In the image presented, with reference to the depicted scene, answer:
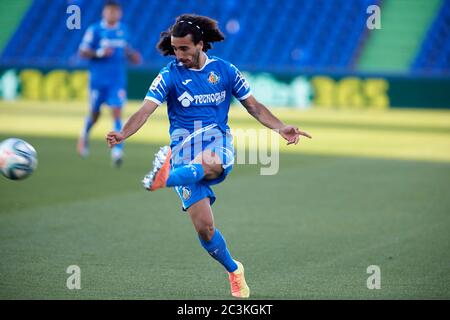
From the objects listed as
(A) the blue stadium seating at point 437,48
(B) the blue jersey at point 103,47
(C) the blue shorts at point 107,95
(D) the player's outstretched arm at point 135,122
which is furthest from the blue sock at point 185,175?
(A) the blue stadium seating at point 437,48

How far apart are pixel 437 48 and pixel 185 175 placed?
28625 millimetres

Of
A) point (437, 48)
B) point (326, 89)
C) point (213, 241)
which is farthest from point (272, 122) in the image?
point (437, 48)

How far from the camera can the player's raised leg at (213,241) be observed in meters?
6.94

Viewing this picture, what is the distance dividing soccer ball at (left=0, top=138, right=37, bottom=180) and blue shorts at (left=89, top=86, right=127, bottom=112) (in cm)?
845

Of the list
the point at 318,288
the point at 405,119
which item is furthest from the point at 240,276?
the point at 405,119

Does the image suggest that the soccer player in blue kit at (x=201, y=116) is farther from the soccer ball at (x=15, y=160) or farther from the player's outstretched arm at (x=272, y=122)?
the soccer ball at (x=15, y=160)

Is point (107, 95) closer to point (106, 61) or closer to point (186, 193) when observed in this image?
point (106, 61)

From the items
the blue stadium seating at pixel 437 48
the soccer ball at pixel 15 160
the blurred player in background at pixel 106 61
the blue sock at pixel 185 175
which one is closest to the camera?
the blue sock at pixel 185 175

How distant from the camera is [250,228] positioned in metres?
10.0

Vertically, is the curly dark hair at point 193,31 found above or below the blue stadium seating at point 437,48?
below

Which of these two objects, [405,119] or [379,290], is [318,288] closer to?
[379,290]

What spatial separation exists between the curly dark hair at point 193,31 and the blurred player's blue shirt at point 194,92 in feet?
0.64

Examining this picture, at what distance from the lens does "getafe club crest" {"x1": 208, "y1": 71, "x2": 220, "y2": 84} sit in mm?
7215

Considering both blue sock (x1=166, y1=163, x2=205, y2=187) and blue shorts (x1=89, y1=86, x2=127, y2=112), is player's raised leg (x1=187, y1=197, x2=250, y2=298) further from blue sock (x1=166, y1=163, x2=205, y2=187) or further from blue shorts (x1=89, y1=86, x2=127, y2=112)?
blue shorts (x1=89, y1=86, x2=127, y2=112)
